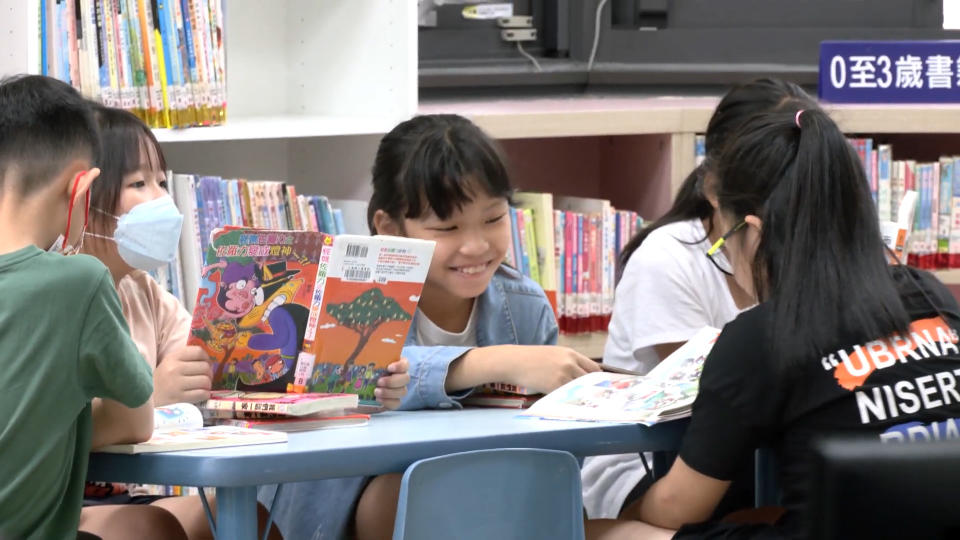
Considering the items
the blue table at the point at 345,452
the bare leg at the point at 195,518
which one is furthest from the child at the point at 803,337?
the bare leg at the point at 195,518

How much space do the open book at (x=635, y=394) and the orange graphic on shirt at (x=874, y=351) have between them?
0.80 feet

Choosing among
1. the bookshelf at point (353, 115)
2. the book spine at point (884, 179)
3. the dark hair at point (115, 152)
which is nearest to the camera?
the dark hair at point (115, 152)

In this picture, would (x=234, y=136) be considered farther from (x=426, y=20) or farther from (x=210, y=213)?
(x=426, y=20)

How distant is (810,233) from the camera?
5.69 feet

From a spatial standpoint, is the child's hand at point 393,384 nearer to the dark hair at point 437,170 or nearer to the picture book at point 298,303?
the picture book at point 298,303

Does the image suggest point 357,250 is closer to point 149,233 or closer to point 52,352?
point 149,233

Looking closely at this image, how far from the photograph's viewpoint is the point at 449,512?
5.65 feet

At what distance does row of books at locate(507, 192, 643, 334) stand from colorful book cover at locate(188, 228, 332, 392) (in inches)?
48.2

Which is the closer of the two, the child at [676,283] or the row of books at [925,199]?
the child at [676,283]

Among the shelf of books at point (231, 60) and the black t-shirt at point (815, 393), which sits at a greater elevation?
the shelf of books at point (231, 60)

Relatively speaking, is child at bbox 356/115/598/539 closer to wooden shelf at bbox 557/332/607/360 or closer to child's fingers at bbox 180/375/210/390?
child's fingers at bbox 180/375/210/390

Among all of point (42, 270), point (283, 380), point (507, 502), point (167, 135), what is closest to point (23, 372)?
point (42, 270)

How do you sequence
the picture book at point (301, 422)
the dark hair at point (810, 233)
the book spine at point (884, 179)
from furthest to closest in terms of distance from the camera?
the book spine at point (884, 179)
the picture book at point (301, 422)
the dark hair at point (810, 233)

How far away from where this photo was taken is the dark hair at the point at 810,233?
5.49 feet
